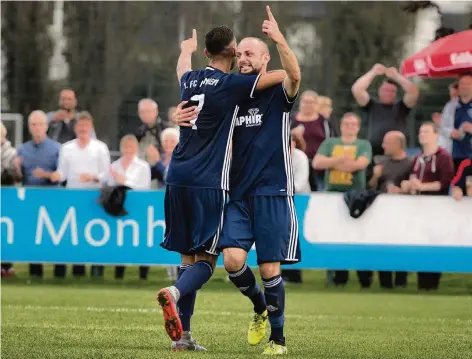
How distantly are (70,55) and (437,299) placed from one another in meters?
8.15

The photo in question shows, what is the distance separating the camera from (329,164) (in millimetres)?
16672

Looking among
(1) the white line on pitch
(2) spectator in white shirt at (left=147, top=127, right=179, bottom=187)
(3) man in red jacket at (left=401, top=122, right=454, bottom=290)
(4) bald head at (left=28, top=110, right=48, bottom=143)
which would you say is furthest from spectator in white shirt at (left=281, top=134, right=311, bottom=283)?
(1) the white line on pitch

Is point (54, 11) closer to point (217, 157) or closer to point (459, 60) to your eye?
point (459, 60)

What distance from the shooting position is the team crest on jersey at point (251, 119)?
29.6 feet

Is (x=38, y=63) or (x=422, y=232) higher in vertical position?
(x=38, y=63)

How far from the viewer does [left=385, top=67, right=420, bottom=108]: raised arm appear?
1761cm

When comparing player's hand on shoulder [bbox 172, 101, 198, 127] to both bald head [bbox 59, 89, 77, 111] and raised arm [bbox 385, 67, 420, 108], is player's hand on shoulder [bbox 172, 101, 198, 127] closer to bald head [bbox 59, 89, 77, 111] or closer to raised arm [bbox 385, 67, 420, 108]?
raised arm [bbox 385, 67, 420, 108]

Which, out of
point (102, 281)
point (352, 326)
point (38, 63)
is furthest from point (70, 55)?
point (352, 326)

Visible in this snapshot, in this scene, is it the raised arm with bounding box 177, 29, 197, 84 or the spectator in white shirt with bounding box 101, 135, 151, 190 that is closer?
the raised arm with bounding box 177, 29, 197, 84

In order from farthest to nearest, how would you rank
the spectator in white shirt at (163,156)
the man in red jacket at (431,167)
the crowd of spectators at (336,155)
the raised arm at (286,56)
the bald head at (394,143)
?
the spectator in white shirt at (163,156), the bald head at (394,143), the crowd of spectators at (336,155), the man in red jacket at (431,167), the raised arm at (286,56)

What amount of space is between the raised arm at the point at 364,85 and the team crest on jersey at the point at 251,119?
880 cm

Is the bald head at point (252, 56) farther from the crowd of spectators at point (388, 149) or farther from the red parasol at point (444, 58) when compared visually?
the red parasol at point (444, 58)

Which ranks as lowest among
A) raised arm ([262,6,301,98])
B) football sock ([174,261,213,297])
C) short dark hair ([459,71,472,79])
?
football sock ([174,261,213,297])

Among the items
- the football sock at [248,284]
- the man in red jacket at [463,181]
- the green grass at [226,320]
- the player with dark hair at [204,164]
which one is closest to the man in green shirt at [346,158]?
the man in red jacket at [463,181]
